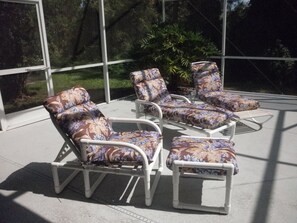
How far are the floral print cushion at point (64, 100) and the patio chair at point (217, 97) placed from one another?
7.48 feet

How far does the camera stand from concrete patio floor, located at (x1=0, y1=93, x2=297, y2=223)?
7.94 ft

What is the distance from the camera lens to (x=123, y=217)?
2.42 m

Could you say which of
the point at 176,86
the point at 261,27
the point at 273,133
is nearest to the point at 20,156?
the point at 273,133

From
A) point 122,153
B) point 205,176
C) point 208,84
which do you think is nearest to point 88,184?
point 122,153

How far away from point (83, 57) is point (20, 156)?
2.67m

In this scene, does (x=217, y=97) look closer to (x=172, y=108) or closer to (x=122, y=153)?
(x=172, y=108)

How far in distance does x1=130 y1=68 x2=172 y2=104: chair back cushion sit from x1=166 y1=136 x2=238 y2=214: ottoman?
1.75 m

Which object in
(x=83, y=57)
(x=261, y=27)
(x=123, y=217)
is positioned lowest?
(x=123, y=217)

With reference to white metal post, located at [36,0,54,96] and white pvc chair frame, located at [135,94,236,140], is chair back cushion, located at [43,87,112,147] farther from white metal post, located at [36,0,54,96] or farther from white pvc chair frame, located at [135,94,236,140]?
white metal post, located at [36,0,54,96]

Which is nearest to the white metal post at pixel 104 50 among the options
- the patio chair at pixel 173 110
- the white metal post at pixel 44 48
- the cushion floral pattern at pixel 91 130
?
the white metal post at pixel 44 48

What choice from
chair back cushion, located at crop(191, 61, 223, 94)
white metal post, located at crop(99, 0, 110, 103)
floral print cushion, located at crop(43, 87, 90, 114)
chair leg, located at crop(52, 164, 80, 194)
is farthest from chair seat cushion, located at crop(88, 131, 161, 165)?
white metal post, located at crop(99, 0, 110, 103)

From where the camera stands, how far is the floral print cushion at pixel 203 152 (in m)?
2.39

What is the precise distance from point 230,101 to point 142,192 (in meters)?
2.28

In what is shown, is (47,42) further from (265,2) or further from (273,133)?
(265,2)
